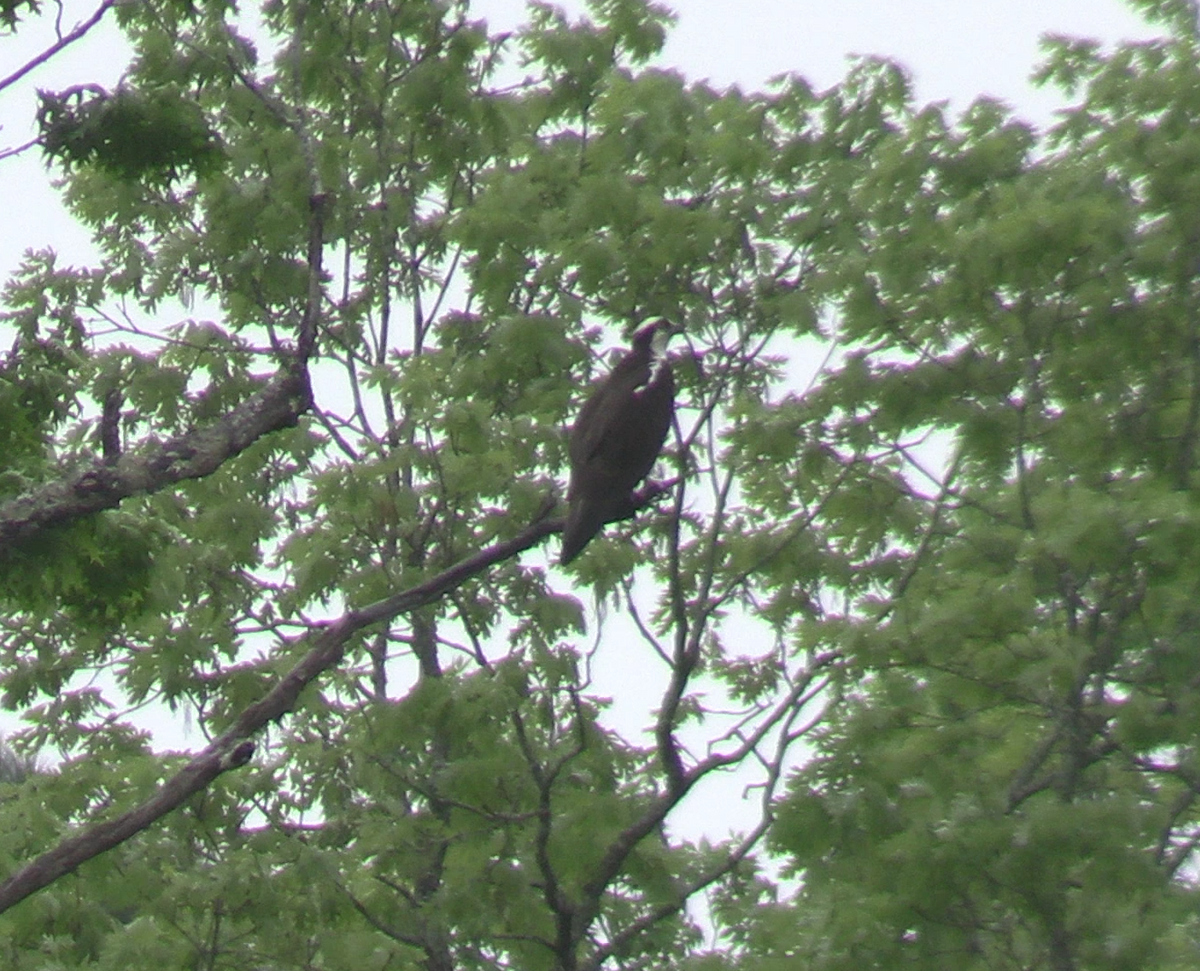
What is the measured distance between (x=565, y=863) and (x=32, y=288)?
19.2 feet

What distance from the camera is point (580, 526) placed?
9414 millimetres

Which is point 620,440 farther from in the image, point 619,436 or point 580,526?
point 580,526

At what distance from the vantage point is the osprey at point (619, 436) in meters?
9.48

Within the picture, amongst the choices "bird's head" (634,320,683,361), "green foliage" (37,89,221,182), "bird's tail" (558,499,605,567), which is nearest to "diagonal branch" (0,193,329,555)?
"green foliage" (37,89,221,182)

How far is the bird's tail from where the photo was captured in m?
9.38

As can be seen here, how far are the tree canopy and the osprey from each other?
0.29m

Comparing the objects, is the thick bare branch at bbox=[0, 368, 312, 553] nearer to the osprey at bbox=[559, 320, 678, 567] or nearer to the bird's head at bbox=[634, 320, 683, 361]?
the osprey at bbox=[559, 320, 678, 567]

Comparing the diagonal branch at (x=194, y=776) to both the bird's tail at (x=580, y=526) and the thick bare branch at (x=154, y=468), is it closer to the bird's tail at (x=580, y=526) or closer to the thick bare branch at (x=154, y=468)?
the thick bare branch at (x=154, y=468)

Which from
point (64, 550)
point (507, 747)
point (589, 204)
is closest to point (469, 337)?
point (589, 204)

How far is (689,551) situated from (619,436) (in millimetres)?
2589

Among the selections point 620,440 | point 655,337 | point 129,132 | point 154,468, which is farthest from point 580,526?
point 129,132

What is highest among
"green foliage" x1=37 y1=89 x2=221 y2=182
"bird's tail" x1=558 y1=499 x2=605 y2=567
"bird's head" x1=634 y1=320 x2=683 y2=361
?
"bird's head" x1=634 y1=320 x2=683 y2=361

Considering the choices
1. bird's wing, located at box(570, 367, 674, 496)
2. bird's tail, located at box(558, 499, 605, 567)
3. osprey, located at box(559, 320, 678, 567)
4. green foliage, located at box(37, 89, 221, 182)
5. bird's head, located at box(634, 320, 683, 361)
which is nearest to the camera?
green foliage, located at box(37, 89, 221, 182)

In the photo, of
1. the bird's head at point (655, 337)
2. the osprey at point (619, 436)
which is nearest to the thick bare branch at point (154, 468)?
the osprey at point (619, 436)
